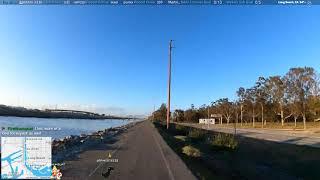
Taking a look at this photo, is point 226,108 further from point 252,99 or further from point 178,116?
point 178,116

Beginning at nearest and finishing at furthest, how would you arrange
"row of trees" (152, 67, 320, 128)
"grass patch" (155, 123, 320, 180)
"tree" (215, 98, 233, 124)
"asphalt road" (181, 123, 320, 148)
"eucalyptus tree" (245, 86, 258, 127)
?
"grass patch" (155, 123, 320, 180) < "asphalt road" (181, 123, 320, 148) < "row of trees" (152, 67, 320, 128) < "eucalyptus tree" (245, 86, 258, 127) < "tree" (215, 98, 233, 124)

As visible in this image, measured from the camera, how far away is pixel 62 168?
1402 centimetres

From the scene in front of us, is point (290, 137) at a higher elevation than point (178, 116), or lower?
lower

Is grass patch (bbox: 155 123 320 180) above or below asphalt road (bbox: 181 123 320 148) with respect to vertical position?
below

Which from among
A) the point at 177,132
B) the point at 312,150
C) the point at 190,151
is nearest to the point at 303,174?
the point at 190,151

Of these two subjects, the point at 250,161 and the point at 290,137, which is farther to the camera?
the point at 290,137
